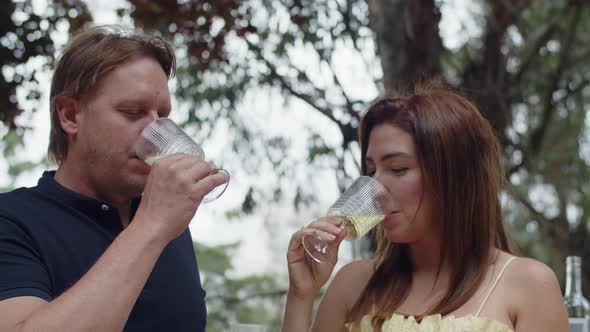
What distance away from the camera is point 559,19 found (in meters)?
6.62

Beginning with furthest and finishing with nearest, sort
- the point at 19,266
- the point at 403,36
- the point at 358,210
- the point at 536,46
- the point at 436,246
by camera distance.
Answer: 1. the point at 536,46
2. the point at 403,36
3. the point at 436,246
4. the point at 358,210
5. the point at 19,266

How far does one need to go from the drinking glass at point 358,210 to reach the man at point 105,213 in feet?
1.20

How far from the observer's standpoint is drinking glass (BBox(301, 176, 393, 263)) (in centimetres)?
201

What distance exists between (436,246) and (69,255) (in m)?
1.13

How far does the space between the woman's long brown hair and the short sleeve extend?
1.00 m

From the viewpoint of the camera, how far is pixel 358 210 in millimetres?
2006

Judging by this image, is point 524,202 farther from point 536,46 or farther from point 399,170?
point 399,170

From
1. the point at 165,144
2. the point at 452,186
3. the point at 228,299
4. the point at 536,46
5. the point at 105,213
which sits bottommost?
the point at 228,299

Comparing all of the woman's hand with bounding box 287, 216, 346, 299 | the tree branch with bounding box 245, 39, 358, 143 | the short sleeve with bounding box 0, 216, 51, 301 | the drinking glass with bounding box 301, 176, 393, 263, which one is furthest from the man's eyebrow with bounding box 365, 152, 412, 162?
the tree branch with bounding box 245, 39, 358, 143

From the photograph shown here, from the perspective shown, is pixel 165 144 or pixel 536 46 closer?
pixel 165 144

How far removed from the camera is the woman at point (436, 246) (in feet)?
6.68

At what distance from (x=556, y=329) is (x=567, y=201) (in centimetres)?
771

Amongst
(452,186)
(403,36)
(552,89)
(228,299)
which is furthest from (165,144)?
(552,89)

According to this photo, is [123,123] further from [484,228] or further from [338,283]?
[484,228]
